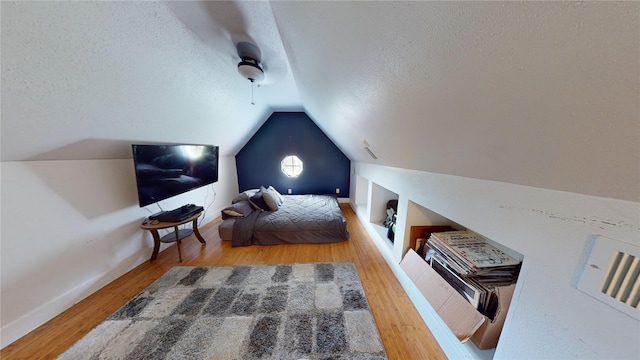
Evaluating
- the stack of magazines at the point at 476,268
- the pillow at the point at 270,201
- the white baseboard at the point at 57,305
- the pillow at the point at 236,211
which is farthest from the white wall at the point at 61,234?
the stack of magazines at the point at 476,268

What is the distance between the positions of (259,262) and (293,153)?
108 inches

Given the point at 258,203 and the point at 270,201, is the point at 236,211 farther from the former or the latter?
the point at 270,201

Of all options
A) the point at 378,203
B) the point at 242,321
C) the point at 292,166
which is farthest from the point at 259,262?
the point at 292,166

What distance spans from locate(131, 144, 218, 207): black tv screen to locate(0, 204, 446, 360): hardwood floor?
839 mm

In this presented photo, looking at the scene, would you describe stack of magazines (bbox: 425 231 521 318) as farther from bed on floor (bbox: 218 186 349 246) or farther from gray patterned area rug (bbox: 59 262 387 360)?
bed on floor (bbox: 218 186 349 246)

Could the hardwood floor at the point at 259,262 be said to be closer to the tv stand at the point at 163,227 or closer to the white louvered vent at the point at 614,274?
the tv stand at the point at 163,227

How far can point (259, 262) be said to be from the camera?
2227 mm

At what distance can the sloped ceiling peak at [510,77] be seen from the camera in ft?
1.22

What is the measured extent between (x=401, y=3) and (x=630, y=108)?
1.97 feet

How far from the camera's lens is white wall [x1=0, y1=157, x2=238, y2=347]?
1.30 meters

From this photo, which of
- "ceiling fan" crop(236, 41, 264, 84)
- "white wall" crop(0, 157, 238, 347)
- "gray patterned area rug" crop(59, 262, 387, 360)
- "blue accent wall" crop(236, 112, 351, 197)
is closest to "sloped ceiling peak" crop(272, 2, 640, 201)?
"ceiling fan" crop(236, 41, 264, 84)

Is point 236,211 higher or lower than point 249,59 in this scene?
lower

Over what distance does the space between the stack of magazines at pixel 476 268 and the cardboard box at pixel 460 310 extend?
0.05 m

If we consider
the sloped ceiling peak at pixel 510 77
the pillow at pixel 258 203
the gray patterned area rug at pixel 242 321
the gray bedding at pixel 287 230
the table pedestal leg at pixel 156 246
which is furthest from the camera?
the pillow at pixel 258 203
